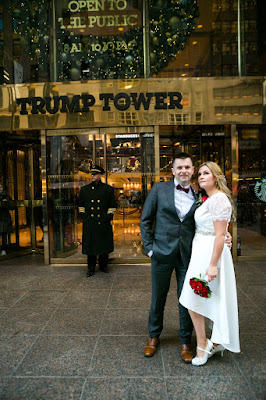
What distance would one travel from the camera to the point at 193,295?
10.0 feet

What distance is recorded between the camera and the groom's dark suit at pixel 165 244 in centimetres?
321

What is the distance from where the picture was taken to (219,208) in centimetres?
283

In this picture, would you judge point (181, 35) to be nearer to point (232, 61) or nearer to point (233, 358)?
point (232, 61)

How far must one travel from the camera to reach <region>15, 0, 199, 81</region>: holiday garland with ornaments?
7.34m

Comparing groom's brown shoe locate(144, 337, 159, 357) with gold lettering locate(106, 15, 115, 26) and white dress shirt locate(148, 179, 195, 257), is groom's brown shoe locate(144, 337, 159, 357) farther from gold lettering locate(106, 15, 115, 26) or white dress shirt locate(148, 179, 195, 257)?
gold lettering locate(106, 15, 115, 26)

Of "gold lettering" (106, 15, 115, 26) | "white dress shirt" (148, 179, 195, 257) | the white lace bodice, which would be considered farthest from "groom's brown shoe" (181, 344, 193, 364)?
"gold lettering" (106, 15, 115, 26)

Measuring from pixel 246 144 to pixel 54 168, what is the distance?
4.53 m

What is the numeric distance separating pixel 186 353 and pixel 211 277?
34.6 inches

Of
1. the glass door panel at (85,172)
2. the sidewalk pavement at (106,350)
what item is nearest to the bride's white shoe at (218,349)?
the sidewalk pavement at (106,350)

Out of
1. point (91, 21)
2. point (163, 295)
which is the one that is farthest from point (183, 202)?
point (91, 21)

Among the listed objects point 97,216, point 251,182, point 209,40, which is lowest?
point 97,216

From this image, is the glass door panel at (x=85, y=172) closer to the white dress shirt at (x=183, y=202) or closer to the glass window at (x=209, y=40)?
the glass window at (x=209, y=40)

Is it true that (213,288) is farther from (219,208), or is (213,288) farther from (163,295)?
(219,208)

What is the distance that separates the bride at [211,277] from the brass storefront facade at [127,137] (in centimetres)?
411
